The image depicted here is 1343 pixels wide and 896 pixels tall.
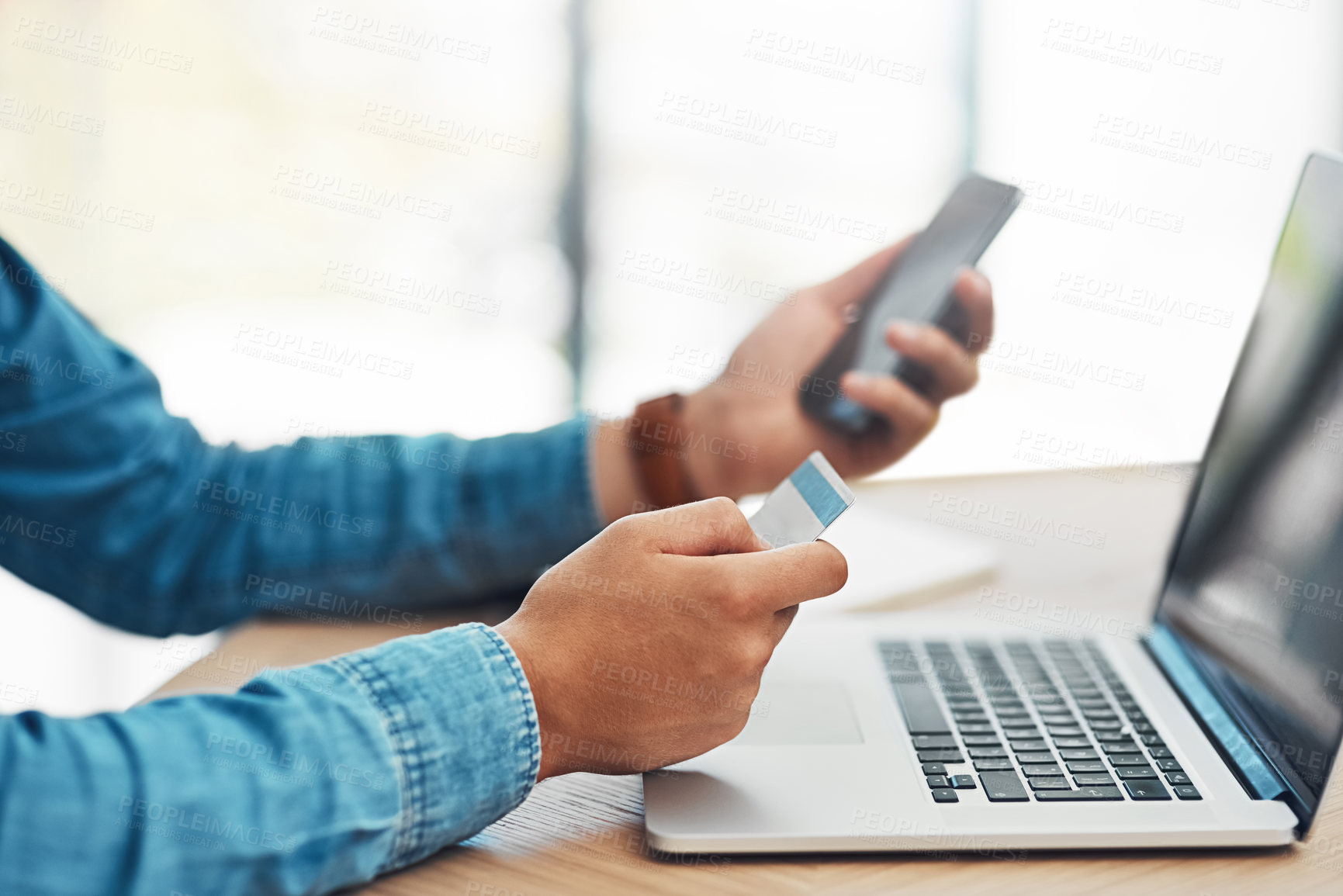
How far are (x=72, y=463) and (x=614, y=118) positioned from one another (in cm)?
238

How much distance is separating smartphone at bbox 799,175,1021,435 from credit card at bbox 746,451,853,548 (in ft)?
0.94

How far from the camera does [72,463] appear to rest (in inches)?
27.0

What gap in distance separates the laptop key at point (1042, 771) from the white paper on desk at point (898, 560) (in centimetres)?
25

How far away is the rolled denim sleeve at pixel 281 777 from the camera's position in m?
0.36

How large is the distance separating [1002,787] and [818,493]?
6.0 inches

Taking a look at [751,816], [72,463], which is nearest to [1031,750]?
[751,816]

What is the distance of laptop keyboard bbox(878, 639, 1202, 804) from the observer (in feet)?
1.41
